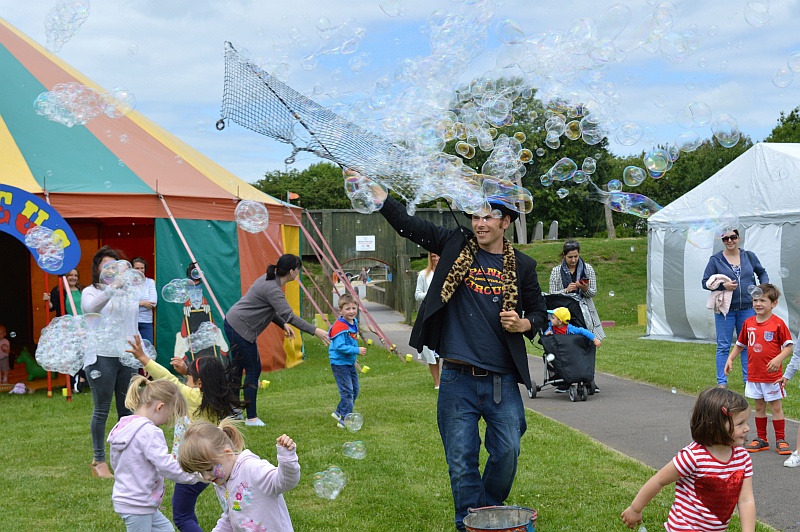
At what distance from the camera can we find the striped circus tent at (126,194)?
431 inches

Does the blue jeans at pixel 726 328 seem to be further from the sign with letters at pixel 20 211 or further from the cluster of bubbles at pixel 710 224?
the sign with letters at pixel 20 211

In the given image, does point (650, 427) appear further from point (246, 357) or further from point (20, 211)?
point (20, 211)

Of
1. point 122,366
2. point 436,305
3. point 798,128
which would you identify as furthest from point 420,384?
point 798,128

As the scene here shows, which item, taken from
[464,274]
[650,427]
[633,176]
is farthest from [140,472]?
[650,427]

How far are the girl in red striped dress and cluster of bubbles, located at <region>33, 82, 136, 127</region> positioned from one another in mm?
5547

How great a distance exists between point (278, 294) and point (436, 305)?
3828mm

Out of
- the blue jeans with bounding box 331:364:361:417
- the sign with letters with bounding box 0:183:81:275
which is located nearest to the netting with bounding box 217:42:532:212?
the blue jeans with bounding box 331:364:361:417

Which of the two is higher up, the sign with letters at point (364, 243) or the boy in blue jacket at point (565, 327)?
the sign with letters at point (364, 243)

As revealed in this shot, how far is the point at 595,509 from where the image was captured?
16.1ft

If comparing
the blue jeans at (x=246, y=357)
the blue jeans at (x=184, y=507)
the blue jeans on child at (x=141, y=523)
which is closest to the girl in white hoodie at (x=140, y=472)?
the blue jeans on child at (x=141, y=523)

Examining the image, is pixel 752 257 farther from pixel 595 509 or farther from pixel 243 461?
pixel 243 461

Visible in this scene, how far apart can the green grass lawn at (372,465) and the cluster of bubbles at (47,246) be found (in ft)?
5.45

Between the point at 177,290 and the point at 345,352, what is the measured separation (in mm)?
4298

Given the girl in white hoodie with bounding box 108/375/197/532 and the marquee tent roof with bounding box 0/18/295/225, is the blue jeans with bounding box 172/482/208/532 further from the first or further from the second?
the marquee tent roof with bounding box 0/18/295/225
